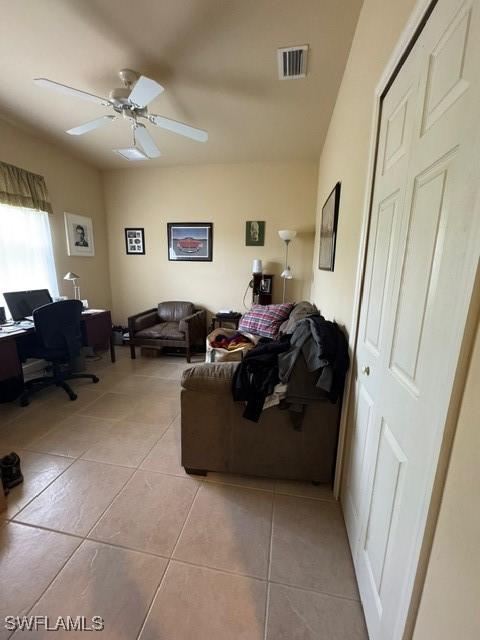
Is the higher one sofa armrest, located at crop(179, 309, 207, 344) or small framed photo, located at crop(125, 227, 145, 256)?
small framed photo, located at crop(125, 227, 145, 256)

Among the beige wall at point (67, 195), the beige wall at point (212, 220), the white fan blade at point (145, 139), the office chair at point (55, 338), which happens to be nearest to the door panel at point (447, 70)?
the white fan blade at point (145, 139)

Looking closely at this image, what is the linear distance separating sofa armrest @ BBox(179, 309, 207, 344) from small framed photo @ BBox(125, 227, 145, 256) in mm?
1468

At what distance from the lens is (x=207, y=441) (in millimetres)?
1694

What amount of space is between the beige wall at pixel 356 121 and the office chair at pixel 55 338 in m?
2.57

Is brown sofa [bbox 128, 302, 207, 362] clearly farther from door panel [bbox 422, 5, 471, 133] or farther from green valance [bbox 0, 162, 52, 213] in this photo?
door panel [bbox 422, 5, 471, 133]

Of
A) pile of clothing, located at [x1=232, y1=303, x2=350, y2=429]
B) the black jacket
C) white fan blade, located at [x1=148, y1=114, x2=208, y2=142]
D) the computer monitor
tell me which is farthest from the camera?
the computer monitor

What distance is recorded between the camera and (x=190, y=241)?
4297 millimetres

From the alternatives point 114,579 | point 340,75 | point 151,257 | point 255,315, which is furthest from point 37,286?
point 340,75

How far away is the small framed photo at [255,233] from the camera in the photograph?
407 centimetres

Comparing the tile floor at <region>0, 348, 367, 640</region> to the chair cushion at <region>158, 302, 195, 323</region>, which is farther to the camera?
the chair cushion at <region>158, 302, 195, 323</region>

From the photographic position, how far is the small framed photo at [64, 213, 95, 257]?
3737 mm

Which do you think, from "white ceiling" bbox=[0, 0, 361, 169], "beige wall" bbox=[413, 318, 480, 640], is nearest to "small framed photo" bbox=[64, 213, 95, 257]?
"white ceiling" bbox=[0, 0, 361, 169]

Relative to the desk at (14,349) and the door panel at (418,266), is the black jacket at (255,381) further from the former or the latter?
the desk at (14,349)

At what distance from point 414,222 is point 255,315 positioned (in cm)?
273
